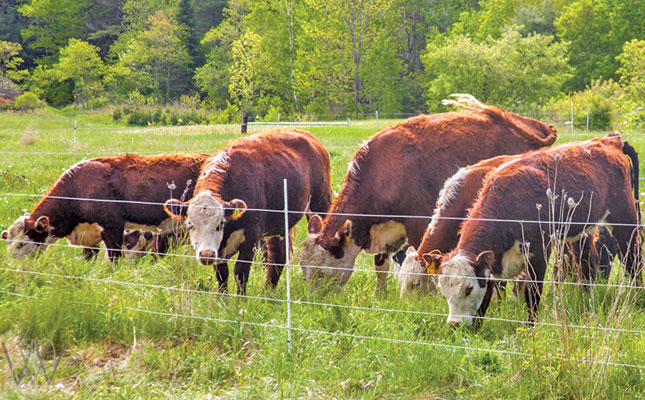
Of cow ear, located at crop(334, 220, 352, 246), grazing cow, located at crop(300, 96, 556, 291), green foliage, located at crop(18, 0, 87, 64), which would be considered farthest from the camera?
green foliage, located at crop(18, 0, 87, 64)

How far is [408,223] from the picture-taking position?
7398 mm

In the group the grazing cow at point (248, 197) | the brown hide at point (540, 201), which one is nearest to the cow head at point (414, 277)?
the brown hide at point (540, 201)

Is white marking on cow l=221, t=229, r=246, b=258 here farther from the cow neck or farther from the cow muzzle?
the cow neck

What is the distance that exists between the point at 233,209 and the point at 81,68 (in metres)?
50.4

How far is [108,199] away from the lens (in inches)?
307

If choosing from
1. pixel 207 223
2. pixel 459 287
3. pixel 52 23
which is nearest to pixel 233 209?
pixel 207 223

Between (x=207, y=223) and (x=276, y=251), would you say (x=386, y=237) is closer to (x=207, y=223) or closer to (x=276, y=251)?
(x=276, y=251)

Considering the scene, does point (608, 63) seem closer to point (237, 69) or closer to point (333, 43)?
point (333, 43)

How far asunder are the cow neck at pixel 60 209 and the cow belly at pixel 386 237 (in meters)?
3.71

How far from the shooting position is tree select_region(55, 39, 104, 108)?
50.9 m

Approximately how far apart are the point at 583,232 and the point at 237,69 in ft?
146

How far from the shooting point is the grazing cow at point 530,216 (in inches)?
205

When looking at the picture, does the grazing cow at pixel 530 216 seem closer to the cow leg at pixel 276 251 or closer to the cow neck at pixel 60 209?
the cow leg at pixel 276 251

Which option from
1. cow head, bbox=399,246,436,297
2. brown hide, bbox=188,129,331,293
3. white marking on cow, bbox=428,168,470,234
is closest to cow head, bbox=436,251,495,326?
cow head, bbox=399,246,436,297
